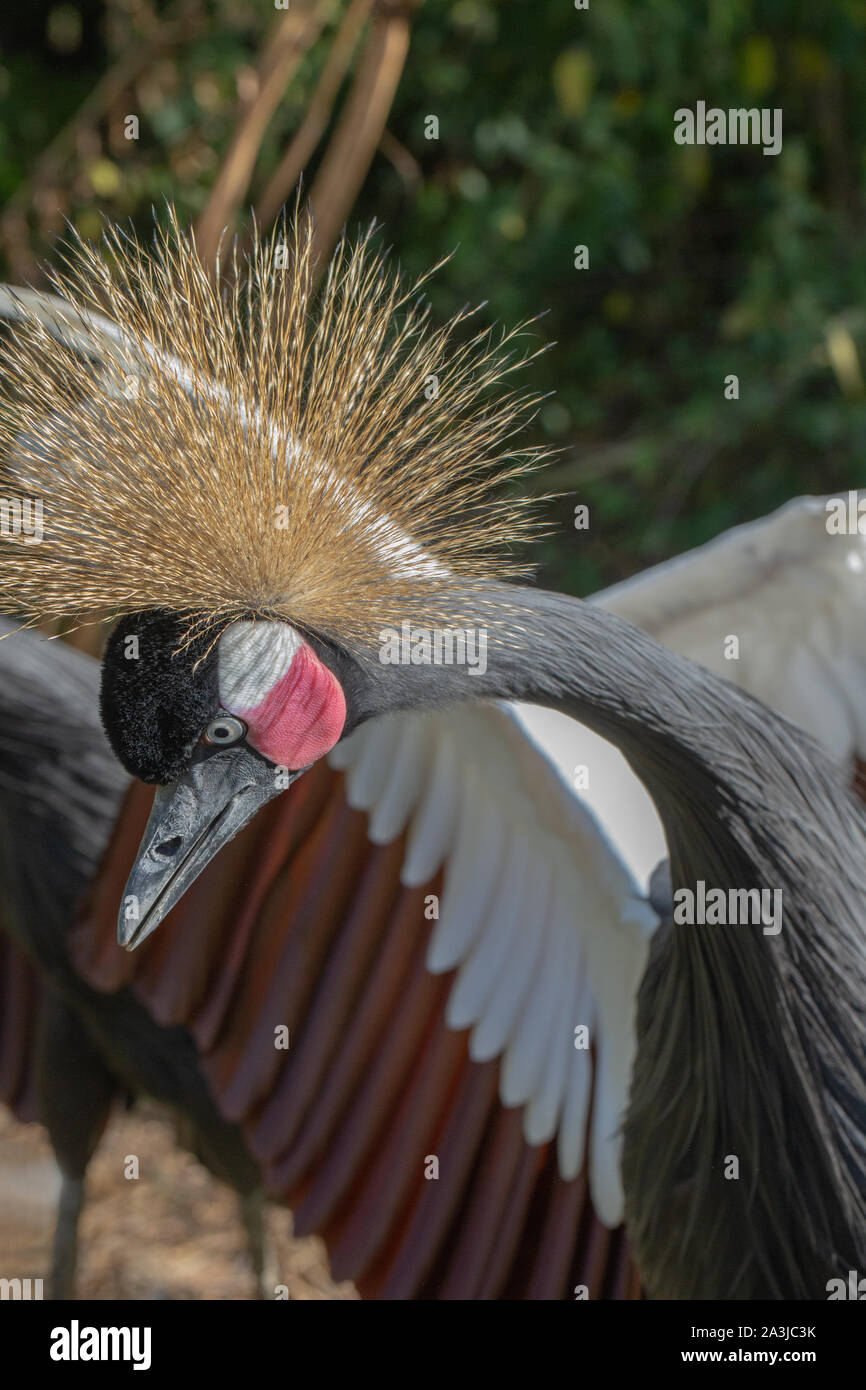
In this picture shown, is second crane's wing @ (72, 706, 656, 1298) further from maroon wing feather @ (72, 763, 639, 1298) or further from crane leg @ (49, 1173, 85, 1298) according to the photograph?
crane leg @ (49, 1173, 85, 1298)

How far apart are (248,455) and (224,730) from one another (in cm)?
16

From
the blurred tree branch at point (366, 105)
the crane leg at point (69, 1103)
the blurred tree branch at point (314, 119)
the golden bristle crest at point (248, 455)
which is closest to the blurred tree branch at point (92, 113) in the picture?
the blurred tree branch at point (314, 119)

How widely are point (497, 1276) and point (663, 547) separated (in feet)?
6.66

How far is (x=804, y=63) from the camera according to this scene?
281 cm

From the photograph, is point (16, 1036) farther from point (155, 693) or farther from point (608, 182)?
point (608, 182)

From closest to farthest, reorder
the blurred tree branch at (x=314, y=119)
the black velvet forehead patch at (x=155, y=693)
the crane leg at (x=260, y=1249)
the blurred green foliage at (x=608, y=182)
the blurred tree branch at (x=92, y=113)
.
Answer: the black velvet forehead patch at (x=155, y=693)
the crane leg at (x=260, y=1249)
the blurred tree branch at (x=314, y=119)
the blurred tree branch at (x=92, y=113)
the blurred green foliage at (x=608, y=182)

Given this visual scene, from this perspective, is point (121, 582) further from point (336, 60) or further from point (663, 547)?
point (663, 547)

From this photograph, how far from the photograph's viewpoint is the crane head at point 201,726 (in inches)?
29.2

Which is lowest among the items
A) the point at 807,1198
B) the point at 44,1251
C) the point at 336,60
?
the point at 44,1251

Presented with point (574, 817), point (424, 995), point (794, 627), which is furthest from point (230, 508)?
point (794, 627)

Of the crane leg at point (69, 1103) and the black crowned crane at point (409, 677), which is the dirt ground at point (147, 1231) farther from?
the black crowned crane at point (409, 677)

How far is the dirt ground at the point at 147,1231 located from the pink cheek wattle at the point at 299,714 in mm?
1098

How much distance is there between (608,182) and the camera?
2.94 metres
